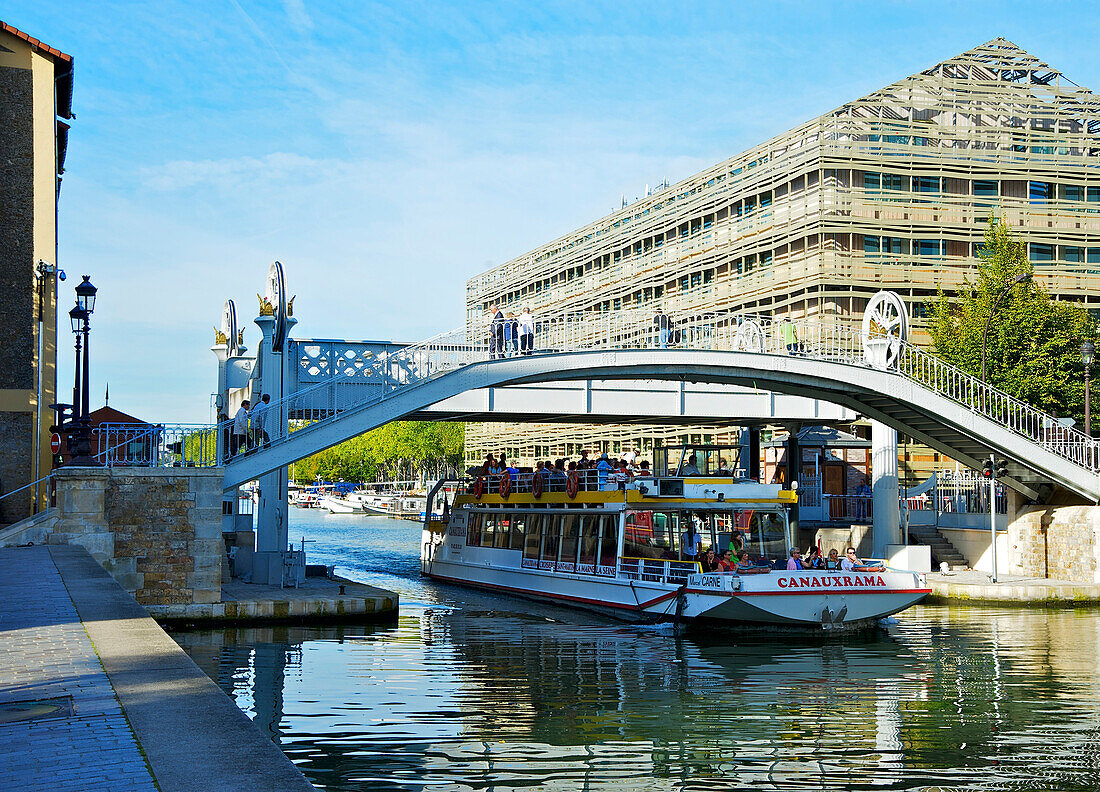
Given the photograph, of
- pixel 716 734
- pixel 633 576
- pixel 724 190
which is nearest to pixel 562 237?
pixel 724 190

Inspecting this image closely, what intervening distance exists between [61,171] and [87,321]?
24727mm

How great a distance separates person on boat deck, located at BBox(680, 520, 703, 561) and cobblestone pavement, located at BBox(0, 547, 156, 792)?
616 inches

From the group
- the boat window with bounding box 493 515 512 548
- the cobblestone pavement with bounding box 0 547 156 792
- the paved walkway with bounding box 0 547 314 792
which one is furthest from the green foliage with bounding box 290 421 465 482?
the paved walkway with bounding box 0 547 314 792

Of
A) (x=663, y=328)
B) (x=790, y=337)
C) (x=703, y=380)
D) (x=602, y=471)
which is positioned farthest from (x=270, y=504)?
(x=790, y=337)

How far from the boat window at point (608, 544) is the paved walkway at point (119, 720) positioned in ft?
54.4

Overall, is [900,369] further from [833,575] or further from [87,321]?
[87,321]

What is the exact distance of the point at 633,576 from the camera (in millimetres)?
26344

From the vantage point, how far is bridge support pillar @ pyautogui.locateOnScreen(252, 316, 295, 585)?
2730cm

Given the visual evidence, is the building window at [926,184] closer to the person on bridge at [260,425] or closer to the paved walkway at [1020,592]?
the paved walkway at [1020,592]

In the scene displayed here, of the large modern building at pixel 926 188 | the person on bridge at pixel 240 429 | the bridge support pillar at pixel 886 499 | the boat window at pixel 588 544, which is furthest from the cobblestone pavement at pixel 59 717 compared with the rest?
the large modern building at pixel 926 188

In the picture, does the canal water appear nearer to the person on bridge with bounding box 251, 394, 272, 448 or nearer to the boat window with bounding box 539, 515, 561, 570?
the boat window with bounding box 539, 515, 561, 570

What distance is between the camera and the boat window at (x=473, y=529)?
3625cm

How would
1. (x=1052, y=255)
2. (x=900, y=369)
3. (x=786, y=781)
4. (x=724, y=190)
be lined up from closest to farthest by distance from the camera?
(x=786, y=781) → (x=900, y=369) → (x=1052, y=255) → (x=724, y=190)

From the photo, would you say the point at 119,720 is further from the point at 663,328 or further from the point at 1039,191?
the point at 1039,191
